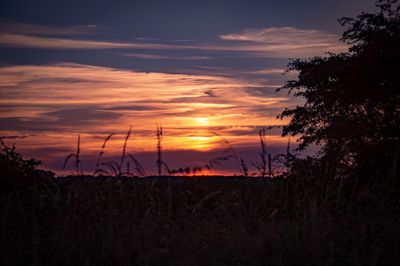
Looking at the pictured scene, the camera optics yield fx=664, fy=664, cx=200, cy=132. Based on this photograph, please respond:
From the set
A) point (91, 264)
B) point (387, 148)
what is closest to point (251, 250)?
point (91, 264)

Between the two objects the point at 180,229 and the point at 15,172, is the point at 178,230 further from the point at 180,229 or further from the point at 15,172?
the point at 15,172

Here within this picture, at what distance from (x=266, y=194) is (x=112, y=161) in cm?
245

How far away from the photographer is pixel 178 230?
8.48 metres

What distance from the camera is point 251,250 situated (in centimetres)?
748

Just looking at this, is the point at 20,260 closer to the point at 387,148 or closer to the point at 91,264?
the point at 91,264

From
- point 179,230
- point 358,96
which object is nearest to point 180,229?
point 179,230

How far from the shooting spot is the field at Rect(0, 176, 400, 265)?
732 cm

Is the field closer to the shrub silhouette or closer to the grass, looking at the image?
the grass

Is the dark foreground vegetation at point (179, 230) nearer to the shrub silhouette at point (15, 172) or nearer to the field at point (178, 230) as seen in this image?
the field at point (178, 230)

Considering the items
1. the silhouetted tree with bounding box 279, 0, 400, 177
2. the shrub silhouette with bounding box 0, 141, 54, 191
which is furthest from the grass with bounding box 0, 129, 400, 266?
the silhouetted tree with bounding box 279, 0, 400, 177

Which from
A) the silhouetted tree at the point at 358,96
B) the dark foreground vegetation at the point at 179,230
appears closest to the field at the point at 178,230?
the dark foreground vegetation at the point at 179,230

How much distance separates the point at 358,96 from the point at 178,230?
19.5 metres

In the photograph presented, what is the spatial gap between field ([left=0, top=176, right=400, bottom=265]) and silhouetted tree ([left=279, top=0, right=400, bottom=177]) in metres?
14.1

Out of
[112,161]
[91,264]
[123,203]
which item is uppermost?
[112,161]
